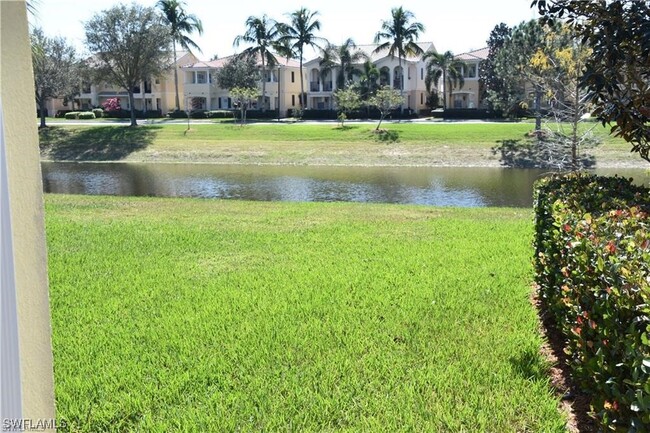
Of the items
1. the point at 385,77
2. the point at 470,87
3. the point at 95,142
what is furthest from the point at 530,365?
the point at 470,87

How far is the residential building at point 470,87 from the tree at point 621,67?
56619 millimetres

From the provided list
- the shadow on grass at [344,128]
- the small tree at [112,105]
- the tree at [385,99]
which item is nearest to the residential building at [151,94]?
the small tree at [112,105]

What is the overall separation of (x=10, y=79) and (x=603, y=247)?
324 cm

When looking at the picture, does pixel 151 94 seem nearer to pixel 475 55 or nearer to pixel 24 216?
pixel 475 55

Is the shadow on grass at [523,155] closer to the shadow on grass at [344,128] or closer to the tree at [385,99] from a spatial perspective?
the shadow on grass at [344,128]

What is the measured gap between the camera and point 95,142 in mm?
41156

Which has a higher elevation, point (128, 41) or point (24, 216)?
point (128, 41)

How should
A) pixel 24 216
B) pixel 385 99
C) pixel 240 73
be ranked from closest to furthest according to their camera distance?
1. pixel 24 216
2. pixel 385 99
3. pixel 240 73

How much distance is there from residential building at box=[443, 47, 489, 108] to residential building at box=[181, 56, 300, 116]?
17.4m

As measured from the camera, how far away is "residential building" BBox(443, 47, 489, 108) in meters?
60.5

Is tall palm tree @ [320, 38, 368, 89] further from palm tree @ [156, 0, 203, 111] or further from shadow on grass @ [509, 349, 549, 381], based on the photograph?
shadow on grass @ [509, 349, 549, 381]

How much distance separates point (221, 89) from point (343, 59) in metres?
14.5

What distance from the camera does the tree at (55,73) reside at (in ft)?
158

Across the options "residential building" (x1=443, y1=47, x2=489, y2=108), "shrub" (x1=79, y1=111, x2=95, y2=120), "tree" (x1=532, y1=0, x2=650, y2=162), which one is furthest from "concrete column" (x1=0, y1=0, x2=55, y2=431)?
"shrub" (x1=79, y1=111, x2=95, y2=120)
